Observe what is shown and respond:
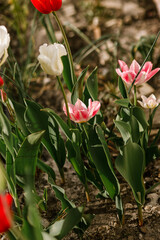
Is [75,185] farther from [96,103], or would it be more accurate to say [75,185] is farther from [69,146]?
[96,103]

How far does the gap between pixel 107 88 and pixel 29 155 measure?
1.08 m

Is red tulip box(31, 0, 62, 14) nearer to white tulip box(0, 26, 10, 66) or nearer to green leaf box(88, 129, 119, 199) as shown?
white tulip box(0, 26, 10, 66)

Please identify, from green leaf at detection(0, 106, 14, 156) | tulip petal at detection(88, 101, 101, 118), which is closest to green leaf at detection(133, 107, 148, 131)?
tulip petal at detection(88, 101, 101, 118)

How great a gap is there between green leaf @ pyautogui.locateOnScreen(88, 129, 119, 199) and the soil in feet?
0.58

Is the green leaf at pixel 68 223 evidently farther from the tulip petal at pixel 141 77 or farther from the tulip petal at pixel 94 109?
the tulip petal at pixel 141 77

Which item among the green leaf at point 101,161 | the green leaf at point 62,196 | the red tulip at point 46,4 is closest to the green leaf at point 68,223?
the green leaf at point 62,196

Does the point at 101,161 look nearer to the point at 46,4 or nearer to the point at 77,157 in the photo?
the point at 77,157

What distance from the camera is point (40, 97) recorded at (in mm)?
2160

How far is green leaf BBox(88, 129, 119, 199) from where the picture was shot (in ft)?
3.67

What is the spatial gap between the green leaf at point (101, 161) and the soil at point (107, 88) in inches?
7.0

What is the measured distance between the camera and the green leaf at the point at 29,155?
1.00 metres

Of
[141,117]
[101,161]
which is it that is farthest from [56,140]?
[141,117]

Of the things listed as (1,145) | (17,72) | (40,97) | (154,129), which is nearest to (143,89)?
(154,129)

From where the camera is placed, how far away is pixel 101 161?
3.72 feet
